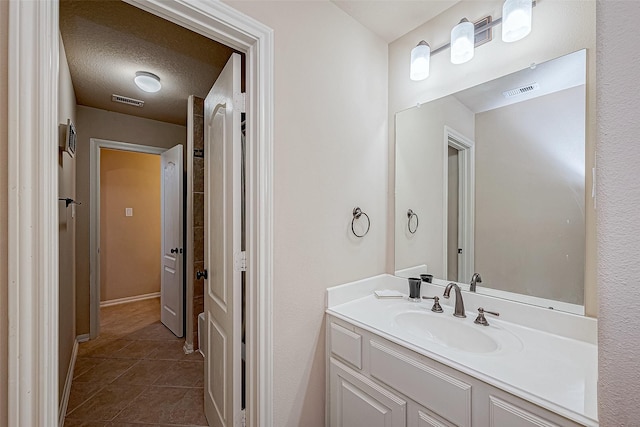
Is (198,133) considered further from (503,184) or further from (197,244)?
(503,184)

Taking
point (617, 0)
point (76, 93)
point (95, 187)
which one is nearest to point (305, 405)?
point (617, 0)

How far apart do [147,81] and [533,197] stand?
288cm

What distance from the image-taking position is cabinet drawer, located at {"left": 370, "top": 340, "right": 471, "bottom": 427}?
0.95 meters

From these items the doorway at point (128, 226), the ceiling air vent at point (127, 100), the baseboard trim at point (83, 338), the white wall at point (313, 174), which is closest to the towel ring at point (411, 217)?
the white wall at point (313, 174)

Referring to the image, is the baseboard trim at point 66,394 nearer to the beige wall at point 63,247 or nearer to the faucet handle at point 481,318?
the beige wall at point 63,247

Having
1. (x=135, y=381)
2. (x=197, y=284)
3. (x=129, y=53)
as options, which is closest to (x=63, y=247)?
(x=197, y=284)

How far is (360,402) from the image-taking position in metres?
1.30

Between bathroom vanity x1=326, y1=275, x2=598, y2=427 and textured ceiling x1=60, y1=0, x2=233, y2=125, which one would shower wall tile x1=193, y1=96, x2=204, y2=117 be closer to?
textured ceiling x1=60, y1=0, x2=233, y2=125

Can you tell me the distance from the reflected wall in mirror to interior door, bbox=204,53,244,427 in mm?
1060

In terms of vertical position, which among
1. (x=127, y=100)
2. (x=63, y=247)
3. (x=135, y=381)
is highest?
(x=127, y=100)

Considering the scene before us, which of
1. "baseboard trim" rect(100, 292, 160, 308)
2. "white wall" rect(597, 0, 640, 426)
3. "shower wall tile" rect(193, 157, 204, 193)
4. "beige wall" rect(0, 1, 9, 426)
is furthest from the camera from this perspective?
"baseboard trim" rect(100, 292, 160, 308)

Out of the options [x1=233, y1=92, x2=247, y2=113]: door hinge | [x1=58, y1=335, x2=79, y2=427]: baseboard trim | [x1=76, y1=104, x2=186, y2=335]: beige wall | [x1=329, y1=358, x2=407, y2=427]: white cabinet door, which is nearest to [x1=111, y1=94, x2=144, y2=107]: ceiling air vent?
[x1=76, y1=104, x2=186, y2=335]: beige wall

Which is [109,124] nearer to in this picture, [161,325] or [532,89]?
[161,325]

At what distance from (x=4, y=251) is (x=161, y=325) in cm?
314
